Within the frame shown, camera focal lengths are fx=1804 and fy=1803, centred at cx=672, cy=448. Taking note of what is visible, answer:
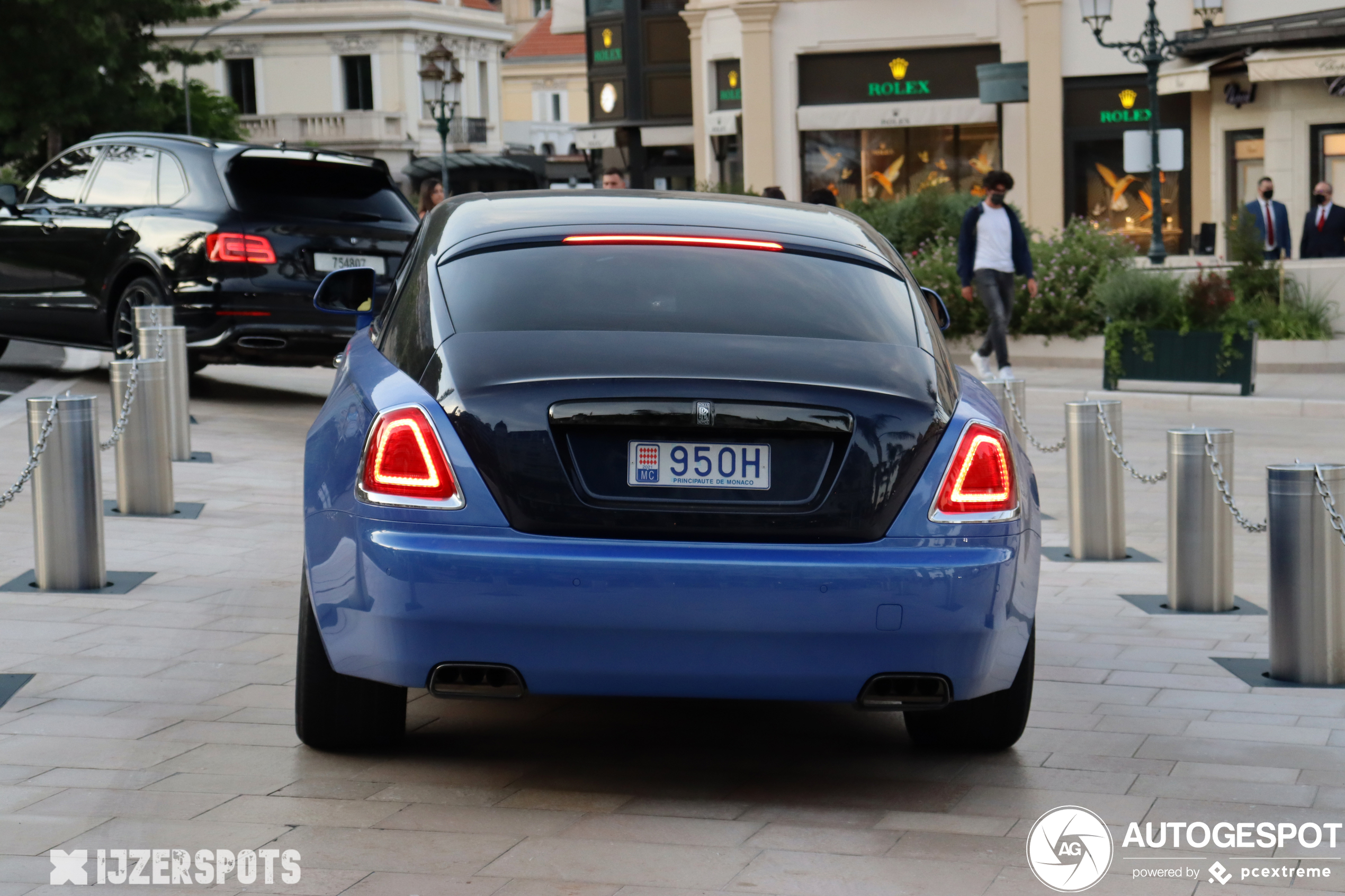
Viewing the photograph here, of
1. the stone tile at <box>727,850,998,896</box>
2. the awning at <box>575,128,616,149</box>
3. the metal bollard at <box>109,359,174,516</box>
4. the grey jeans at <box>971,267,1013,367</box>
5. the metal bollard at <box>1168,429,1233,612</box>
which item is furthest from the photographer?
the awning at <box>575,128,616,149</box>

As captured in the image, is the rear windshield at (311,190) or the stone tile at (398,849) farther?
the rear windshield at (311,190)

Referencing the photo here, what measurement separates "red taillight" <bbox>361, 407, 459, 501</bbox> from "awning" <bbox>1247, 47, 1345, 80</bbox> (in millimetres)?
25991

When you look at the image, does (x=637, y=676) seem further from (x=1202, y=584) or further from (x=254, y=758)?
(x=1202, y=584)

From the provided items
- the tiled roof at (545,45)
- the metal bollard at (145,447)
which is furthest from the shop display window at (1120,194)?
the tiled roof at (545,45)

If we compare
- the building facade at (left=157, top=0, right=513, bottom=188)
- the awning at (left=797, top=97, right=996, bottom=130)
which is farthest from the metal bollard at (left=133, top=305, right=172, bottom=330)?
the building facade at (left=157, top=0, right=513, bottom=188)

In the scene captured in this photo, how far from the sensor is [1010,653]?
14.8 ft

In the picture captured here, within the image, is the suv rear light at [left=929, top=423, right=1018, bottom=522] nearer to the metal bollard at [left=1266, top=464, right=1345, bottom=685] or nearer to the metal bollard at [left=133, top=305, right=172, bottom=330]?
the metal bollard at [left=1266, top=464, right=1345, bottom=685]

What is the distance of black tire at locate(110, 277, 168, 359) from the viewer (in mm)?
12852

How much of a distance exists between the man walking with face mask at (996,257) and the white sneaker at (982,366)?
49 centimetres

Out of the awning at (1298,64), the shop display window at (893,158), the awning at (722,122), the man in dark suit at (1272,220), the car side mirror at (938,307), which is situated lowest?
the car side mirror at (938,307)

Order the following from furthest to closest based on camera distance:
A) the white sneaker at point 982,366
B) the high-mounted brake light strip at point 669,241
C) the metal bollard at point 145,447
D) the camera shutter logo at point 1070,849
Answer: the white sneaker at point 982,366 → the metal bollard at point 145,447 → the high-mounted brake light strip at point 669,241 → the camera shutter logo at point 1070,849

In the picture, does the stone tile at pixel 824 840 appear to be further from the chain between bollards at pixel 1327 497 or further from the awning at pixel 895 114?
the awning at pixel 895 114

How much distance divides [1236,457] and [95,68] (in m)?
27.4

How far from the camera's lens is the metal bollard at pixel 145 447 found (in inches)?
348
